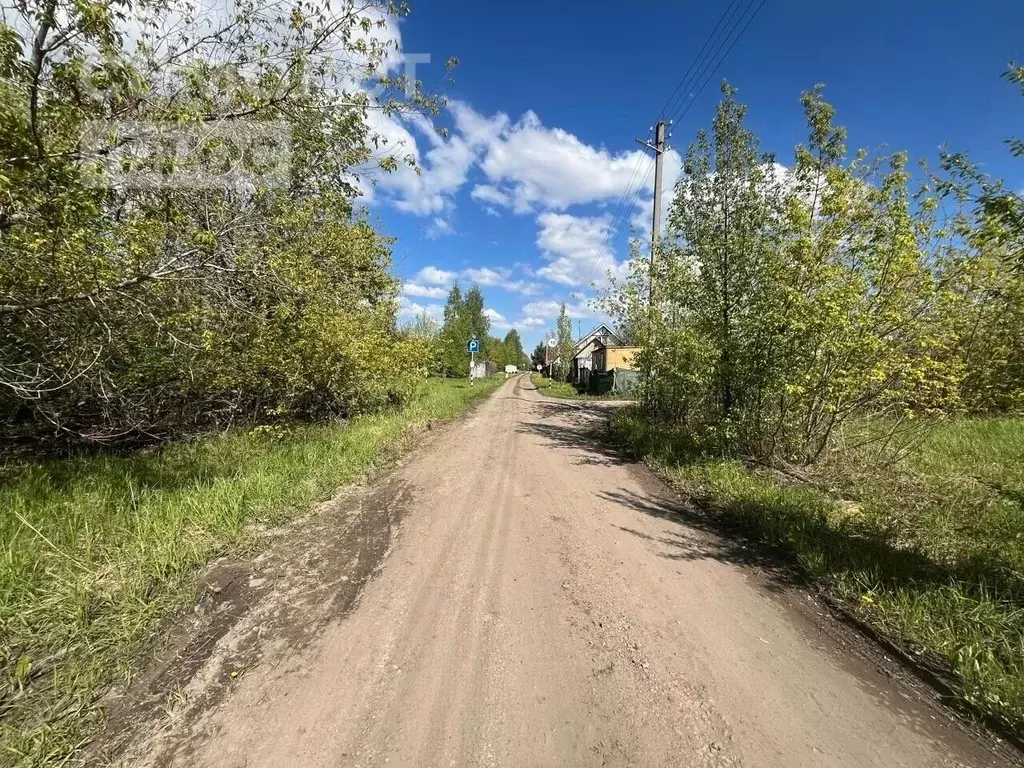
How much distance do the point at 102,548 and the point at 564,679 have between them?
149 inches

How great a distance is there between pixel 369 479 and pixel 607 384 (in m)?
19.7

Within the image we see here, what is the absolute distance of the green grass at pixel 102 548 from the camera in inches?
91.2

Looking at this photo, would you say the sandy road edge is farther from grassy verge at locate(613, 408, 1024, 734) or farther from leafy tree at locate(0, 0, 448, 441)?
leafy tree at locate(0, 0, 448, 441)

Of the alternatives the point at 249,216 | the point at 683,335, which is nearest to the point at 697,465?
the point at 683,335

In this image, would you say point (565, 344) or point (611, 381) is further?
point (565, 344)

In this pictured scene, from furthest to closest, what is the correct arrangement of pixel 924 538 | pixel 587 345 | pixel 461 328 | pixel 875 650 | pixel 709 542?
pixel 587 345, pixel 461 328, pixel 709 542, pixel 924 538, pixel 875 650

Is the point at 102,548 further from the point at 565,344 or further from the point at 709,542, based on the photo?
the point at 565,344

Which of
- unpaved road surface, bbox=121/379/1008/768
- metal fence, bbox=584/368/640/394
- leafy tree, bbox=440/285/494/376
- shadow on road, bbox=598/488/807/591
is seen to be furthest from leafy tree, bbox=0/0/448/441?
leafy tree, bbox=440/285/494/376

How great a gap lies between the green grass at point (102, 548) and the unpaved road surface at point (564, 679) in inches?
27.1

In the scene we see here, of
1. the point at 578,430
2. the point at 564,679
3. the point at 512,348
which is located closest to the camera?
the point at 564,679

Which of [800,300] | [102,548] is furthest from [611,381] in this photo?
[102,548]

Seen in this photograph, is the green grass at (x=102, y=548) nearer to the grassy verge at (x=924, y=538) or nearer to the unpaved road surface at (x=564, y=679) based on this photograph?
the unpaved road surface at (x=564, y=679)

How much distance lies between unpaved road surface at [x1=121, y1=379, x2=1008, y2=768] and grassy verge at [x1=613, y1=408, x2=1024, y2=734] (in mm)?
416

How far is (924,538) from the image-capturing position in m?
4.22
